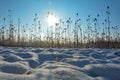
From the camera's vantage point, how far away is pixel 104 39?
10.9m

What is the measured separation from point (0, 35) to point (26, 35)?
1547mm

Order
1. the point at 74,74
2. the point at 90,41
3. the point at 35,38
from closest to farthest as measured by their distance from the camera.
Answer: the point at 74,74
the point at 90,41
the point at 35,38

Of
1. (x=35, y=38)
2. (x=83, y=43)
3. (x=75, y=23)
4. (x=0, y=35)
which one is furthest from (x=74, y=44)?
(x=0, y=35)

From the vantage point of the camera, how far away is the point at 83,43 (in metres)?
11.4

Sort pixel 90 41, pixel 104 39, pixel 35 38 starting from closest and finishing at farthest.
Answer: pixel 104 39 < pixel 90 41 < pixel 35 38

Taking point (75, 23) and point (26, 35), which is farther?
point (26, 35)

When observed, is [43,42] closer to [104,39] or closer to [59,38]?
[59,38]

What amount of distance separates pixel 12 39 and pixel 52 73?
409 inches

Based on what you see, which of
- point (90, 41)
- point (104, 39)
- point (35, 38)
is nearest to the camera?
point (104, 39)

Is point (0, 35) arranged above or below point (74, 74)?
above

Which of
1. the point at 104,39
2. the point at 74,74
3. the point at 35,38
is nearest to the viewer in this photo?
the point at 74,74

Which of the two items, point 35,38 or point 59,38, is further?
point 35,38

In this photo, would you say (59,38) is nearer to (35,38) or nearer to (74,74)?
(35,38)

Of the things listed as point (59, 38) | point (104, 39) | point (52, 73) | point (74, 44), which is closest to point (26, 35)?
point (59, 38)
